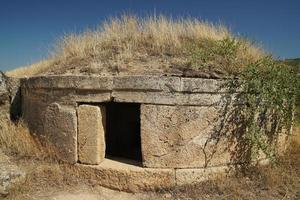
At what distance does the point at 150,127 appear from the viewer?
5.22 meters

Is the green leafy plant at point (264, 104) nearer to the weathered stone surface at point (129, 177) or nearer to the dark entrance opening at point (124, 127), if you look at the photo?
the weathered stone surface at point (129, 177)

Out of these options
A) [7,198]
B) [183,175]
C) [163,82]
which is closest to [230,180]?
[183,175]

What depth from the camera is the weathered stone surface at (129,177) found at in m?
5.25

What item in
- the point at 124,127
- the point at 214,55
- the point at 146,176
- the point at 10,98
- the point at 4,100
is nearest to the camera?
the point at 146,176

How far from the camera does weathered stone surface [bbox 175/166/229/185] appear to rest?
5.25 m

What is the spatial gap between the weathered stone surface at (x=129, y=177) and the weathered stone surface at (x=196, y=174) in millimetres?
102

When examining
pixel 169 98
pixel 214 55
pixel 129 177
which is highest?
pixel 214 55

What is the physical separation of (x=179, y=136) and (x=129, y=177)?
3.13 feet

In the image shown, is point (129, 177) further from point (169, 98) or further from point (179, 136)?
point (169, 98)

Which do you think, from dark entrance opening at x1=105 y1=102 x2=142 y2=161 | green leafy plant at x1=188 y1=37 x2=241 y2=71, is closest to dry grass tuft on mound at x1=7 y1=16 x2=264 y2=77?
green leafy plant at x1=188 y1=37 x2=241 y2=71

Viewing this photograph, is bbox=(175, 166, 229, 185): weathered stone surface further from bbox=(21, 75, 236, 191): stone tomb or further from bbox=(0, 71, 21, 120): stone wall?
bbox=(0, 71, 21, 120): stone wall

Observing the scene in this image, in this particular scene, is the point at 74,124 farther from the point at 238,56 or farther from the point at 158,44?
the point at 238,56

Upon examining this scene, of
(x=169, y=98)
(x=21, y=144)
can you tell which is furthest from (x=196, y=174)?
(x=21, y=144)

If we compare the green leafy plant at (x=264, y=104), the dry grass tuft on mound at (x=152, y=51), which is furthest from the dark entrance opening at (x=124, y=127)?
Result: the green leafy plant at (x=264, y=104)
